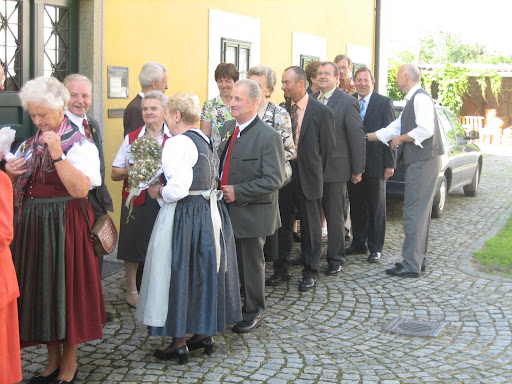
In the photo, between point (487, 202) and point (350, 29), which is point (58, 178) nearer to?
point (487, 202)

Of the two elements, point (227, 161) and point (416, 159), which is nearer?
point (227, 161)

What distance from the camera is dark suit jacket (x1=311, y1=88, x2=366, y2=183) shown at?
25.2ft

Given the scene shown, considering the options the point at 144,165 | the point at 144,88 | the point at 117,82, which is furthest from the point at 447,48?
the point at 144,165

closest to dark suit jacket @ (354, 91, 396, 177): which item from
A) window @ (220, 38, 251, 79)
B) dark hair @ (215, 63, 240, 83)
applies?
dark hair @ (215, 63, 240, 83)

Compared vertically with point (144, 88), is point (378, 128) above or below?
below

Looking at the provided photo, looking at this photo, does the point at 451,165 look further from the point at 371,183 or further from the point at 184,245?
the point at 184,245

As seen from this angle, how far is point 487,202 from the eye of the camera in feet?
43.3

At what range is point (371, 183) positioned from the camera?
8.47 metres

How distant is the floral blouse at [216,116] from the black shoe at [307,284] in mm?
1585

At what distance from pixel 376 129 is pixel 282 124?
232 cm

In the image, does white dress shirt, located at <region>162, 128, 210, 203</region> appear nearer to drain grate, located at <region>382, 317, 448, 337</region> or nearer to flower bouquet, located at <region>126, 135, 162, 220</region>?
flower bouquet, located at <region>126, 135, 162, 220</region>

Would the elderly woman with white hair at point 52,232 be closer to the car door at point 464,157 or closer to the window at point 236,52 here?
the window at point 236,52

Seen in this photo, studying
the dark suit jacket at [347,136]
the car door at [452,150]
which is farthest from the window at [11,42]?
the car door at [452,150]

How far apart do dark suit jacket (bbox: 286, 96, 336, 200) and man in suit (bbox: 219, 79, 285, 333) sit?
127cm
